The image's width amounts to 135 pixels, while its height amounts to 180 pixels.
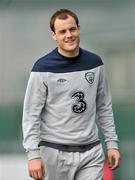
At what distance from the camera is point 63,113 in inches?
146

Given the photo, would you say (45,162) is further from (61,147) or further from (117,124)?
(117,124)

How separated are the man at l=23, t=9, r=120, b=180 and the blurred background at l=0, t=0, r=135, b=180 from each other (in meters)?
2.65

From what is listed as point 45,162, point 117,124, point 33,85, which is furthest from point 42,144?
point 117,124

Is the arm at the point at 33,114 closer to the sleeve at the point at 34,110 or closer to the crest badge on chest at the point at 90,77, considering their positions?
the sleeve at the point at 34,110

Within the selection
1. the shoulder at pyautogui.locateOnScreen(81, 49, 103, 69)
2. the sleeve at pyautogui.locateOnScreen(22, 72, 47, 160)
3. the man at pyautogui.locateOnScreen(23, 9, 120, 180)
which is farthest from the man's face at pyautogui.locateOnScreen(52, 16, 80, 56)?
the sleeve at pyautogui.locateOnScreen(22, 72, 47, 160)

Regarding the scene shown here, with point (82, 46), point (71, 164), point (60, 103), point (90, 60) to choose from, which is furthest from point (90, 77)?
point (82, 46)

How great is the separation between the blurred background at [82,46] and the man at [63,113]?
104 inches

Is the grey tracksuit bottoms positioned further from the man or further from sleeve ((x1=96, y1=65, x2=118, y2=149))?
sleeve ((x1=96, y1=65, x2=118, y2=149))

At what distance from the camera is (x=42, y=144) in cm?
381

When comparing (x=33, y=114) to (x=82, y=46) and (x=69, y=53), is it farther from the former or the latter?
(x=82, y=46)

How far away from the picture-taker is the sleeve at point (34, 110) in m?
3.71

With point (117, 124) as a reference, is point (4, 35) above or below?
above

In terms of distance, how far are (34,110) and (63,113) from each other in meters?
0.17

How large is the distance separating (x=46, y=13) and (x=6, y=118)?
1.16 m
